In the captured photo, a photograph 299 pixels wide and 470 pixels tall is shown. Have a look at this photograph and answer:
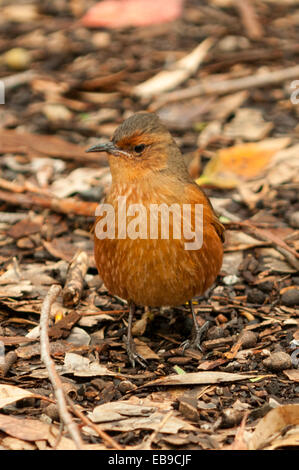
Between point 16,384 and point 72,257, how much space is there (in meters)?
1.88

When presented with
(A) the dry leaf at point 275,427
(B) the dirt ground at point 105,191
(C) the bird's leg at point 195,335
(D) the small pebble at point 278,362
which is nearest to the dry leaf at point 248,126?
(B) the dirt ground at point 105,191

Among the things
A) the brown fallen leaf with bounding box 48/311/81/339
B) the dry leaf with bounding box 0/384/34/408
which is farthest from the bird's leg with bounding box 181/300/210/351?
the dry leaf with bounding box 0/384/34/408

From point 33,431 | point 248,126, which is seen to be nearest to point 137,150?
point 33,431

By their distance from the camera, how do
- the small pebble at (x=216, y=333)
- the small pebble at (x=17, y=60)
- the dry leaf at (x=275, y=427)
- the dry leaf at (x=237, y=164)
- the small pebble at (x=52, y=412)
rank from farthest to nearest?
the small pebble at (x=17, y=60), the dry leaf at (x=237, y=164), the small pebble at (x=216, y=333), the small pebble at (x=52, y=412), the dry leaf at (x=275, y=427)

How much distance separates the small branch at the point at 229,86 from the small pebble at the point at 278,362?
4.78 metres

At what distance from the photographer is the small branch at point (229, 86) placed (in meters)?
8.91

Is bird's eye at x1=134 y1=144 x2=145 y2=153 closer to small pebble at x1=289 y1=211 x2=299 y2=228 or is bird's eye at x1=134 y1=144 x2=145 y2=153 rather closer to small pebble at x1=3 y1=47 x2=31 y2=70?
small pebble at x1=289 y1=211 x2=299 y2=228

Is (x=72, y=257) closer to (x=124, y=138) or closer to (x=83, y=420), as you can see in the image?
(x=124, y=138)

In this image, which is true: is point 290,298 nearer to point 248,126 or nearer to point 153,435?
point 153,435

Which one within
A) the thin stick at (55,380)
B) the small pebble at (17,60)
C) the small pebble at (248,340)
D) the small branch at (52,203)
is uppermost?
the small pebble at (17,60)

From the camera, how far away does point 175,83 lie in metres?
9.43

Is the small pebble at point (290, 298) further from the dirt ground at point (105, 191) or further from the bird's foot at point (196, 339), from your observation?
the bird's foot at point (196, 339)
